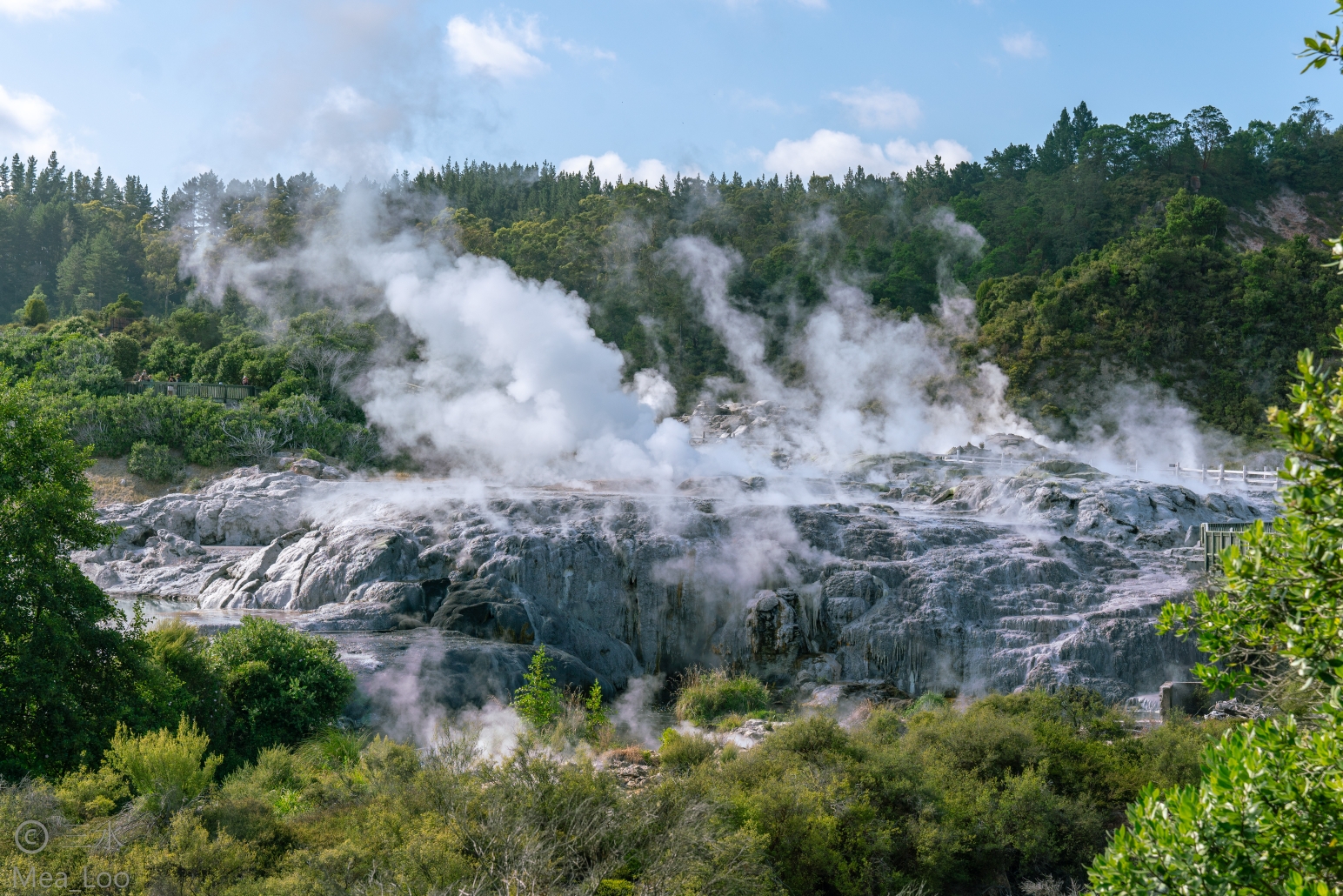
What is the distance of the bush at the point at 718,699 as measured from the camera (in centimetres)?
1424

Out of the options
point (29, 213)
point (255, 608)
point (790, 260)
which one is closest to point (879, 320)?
point (790, 260)

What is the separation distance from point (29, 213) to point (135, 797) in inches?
3087

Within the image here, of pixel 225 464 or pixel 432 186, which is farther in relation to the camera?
pixel 432 186

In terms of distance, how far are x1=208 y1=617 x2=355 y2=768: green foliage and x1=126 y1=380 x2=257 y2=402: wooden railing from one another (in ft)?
91.0

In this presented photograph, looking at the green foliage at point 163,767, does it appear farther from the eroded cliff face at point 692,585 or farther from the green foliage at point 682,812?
the eroded cliff face at point 692,585

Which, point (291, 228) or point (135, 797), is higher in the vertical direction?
point (291, 228)

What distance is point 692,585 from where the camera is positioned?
60.6 feet

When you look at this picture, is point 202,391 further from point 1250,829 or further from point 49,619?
point 1250,829

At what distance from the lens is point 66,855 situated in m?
5.63

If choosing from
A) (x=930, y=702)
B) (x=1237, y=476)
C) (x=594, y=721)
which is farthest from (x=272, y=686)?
(x=1237, y=476)

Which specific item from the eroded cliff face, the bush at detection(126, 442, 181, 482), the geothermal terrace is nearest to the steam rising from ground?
the geothermal terrace

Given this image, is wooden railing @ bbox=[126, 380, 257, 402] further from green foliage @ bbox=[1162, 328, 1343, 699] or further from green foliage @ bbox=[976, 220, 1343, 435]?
green foliage @ bbox=[1162, 328, 1343, 699]

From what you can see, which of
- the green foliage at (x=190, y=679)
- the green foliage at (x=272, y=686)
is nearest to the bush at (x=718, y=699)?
the green foliage at (x=272, y=686)

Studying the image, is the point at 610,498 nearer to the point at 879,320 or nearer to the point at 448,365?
the point at 448,365
